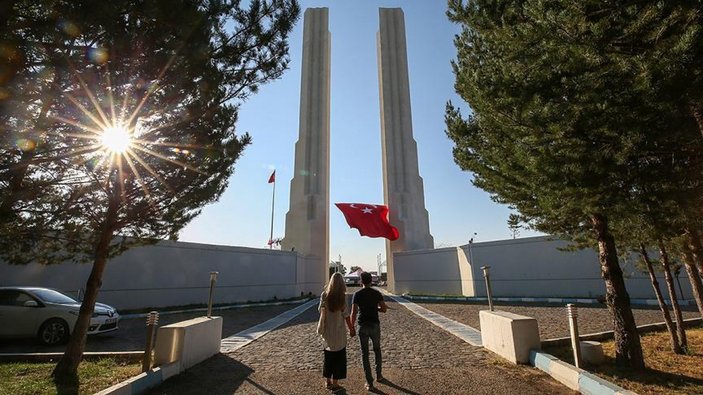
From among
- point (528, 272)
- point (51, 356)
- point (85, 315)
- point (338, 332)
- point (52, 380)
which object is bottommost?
point (52, 380)

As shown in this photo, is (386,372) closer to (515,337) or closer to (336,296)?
(336,296)

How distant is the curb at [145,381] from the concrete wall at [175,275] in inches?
472

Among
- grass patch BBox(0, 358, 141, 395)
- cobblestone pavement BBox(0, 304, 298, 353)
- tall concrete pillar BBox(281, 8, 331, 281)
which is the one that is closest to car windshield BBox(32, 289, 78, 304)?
cobblestone pavement BBox(0, 304, 298, 353)

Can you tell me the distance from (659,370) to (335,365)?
5.03 m

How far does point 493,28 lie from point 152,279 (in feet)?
57.9

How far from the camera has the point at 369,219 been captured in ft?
96.3

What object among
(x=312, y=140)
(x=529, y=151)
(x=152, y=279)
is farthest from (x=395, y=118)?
(x=529, y=151)

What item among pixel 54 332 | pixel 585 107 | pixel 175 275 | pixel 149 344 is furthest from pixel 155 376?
pixel 175 275

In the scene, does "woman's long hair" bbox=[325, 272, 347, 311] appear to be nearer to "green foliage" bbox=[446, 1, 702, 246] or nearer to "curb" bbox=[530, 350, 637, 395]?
"green foliage" bbox=[446, 1, 702, 246]

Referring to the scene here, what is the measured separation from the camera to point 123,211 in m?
7.04

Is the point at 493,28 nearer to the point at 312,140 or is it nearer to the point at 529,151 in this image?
the point at 529,151

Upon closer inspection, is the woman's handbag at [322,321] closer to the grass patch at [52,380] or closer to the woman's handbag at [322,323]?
the woman's handbag at [322,323]

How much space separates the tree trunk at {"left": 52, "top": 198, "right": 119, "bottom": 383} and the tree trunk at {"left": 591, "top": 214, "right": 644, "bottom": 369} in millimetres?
8481

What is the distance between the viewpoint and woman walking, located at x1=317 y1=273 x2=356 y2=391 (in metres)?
5.46
